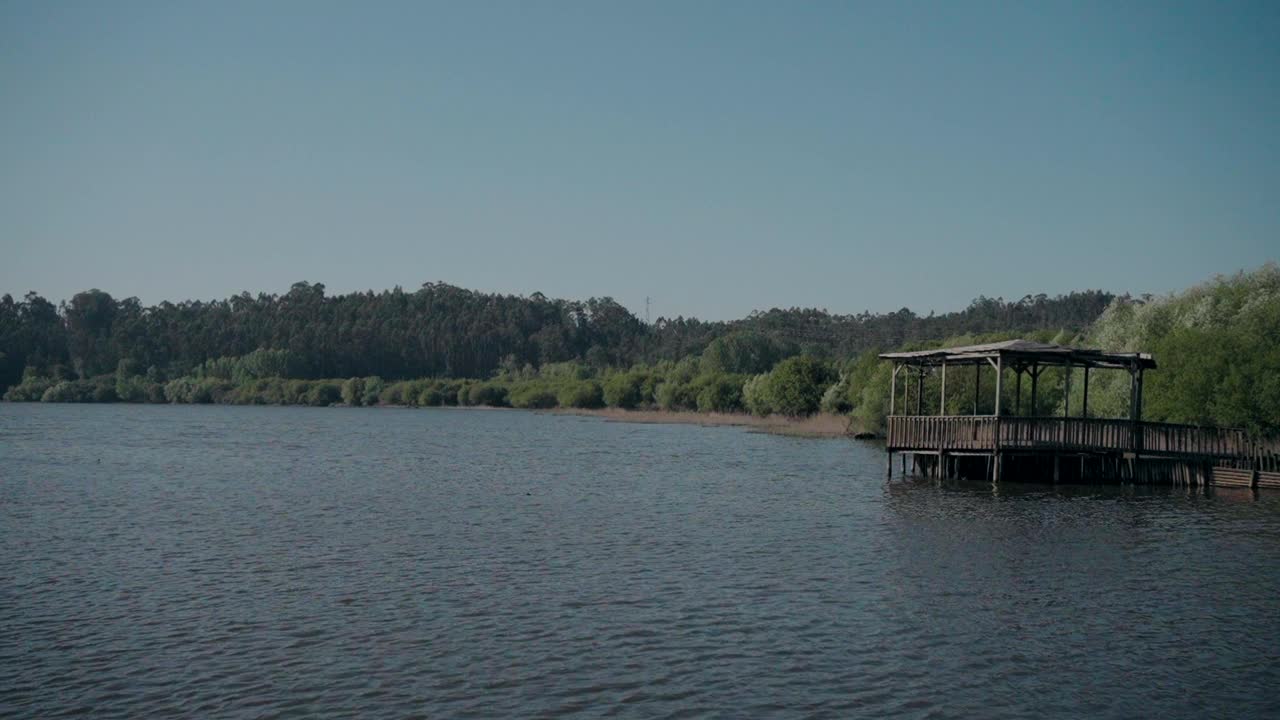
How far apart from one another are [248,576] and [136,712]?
8119 mm

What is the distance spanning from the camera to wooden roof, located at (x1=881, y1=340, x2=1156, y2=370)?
131ft

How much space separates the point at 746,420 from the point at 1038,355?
2413 inches

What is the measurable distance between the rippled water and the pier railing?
9.35 ft

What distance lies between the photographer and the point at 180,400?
559ft

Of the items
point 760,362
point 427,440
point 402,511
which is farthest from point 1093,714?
point 760,362

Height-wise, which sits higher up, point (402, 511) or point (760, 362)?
point (760, 362)

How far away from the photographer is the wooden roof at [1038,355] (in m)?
39.9

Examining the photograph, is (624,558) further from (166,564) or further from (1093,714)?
(1093,714)

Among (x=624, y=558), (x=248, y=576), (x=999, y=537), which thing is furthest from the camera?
(x=999, y=537)

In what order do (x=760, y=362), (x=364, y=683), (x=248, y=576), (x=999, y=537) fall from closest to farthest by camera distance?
(x=364, y=683) → (x=248, y=576) → (x=999, y=537) → (x=760, y=362)

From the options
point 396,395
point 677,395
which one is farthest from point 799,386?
point 396,395

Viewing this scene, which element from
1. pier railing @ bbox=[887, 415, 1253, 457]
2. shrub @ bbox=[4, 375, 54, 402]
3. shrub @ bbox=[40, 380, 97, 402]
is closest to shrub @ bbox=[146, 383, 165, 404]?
shrub @ bbox=[40, 380, 97, 402]

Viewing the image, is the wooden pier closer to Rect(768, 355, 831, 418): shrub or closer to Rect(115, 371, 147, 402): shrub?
Rect(768, 355, 831, 418): shrub

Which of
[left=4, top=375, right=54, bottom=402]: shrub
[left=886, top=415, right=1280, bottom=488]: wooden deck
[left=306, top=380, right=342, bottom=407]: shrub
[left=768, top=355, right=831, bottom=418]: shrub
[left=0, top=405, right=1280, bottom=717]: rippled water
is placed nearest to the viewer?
[left=0, top=405, right=1280, bottom=717]: rippled water
